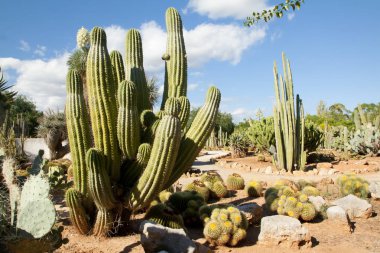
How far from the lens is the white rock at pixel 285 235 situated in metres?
4.60

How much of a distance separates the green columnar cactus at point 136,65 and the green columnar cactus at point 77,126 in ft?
2.97

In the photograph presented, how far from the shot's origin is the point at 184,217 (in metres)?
5.44

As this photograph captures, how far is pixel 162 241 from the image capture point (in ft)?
13.3

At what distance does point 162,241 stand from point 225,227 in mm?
925

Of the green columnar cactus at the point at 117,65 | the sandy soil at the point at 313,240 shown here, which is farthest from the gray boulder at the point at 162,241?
the green columnar cactus at the point at 117,65

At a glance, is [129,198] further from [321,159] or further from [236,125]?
[236,125]

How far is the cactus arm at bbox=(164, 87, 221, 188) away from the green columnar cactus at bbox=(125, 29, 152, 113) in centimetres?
87

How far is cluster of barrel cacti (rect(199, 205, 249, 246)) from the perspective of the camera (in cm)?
455

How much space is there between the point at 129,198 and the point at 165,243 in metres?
0.76

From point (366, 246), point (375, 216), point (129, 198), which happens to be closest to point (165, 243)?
point (129, 198)

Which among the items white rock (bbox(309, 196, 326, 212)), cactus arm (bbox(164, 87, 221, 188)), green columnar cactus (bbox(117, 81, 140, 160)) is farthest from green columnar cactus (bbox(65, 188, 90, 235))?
white rock (bbox(309, 196, 326, 212))

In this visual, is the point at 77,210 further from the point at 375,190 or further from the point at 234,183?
the point at 375,190

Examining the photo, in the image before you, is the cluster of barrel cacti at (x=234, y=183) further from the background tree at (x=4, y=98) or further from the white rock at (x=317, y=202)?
the background tree at (x=4, y=98)

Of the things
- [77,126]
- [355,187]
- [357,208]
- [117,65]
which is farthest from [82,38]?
[357,208]
